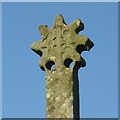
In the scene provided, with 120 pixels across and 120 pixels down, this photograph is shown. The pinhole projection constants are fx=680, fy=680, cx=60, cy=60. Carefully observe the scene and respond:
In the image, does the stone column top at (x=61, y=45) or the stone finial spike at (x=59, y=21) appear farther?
the stone finial spike at (x=59, y=21)

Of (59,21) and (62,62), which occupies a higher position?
(59,21)

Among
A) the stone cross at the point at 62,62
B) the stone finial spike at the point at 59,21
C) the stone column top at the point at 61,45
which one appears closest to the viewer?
the stone cross at the point at 62,62

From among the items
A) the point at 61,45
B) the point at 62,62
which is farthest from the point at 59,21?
the point at 62,62

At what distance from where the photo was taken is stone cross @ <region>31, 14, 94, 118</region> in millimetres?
16891

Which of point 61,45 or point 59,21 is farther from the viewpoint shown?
point 59,21

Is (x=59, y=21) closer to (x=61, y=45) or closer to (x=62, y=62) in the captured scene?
(x=61, y=45)

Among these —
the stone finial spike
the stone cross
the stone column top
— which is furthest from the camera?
the stone finial spike

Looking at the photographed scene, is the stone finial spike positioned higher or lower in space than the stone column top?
higher

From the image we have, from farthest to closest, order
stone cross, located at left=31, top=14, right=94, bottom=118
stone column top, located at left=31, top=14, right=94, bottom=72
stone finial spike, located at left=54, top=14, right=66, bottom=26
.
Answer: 1. stone finial spike, located at left=54, top=14, right=66, bottom=26
2. stone column top, located at left=31, top=14, right=94, bottom=72
3. stone cross, located at left=31, top=14, right=94, bottom=118

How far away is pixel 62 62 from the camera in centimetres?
1734

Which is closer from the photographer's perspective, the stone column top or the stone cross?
the stone cross

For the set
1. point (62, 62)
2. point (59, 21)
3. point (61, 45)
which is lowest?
point (62, 62)

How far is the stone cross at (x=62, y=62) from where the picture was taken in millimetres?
16891

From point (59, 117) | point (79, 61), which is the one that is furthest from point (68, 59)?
point (59, 117)
